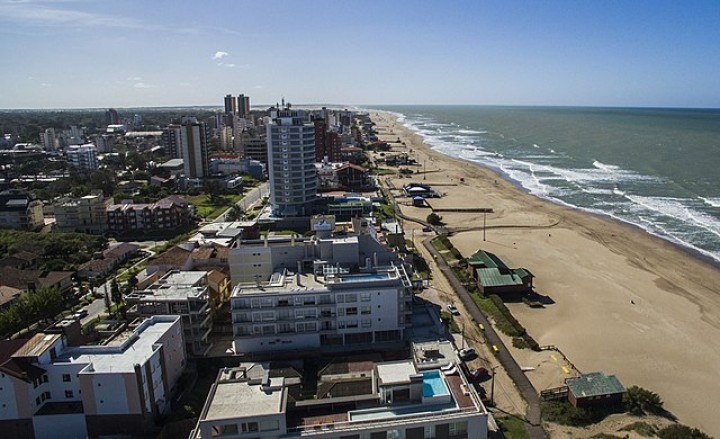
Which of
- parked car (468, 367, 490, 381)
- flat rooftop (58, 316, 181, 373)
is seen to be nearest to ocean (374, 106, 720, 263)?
parked car (468, 367, 490, 381)

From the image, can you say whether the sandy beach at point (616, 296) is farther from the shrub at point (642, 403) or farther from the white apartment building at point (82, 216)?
the white apartment building at point (82, 216)

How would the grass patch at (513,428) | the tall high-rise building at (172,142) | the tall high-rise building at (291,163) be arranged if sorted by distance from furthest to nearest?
the tall high-rise building at (172,142) < the tall high-rise building at (291,163) < the grass patch at (513,428)

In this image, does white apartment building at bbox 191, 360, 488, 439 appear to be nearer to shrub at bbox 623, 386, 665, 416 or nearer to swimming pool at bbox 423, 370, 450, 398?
swimming pool at bbox 423, 370, 450, 398

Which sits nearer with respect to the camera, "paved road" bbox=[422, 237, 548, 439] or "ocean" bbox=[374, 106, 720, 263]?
"paved road" bbox=[422, 237, 548, 439]

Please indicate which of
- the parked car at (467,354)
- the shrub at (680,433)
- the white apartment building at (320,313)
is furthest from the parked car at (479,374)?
the shrub at (680,433)

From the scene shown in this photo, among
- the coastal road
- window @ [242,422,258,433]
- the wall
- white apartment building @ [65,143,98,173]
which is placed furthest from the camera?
white apartment building @ [65,143,98,173]

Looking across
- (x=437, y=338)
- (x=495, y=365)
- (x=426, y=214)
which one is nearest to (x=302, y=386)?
(x=437, y=338)
